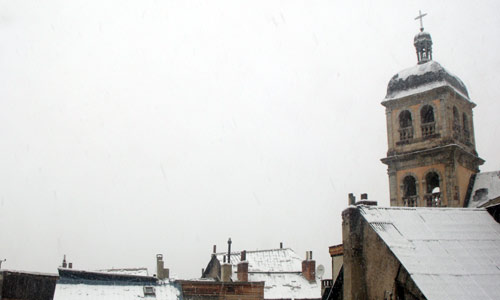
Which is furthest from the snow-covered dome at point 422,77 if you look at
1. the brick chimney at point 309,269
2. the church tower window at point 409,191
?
the brick chimney at point 309,269

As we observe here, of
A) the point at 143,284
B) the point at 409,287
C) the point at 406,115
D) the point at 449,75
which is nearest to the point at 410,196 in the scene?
the point at 406,115

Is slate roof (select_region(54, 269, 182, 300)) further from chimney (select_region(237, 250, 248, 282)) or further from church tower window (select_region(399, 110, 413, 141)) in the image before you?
church tower window (select_region(399, 110, 413, 141))

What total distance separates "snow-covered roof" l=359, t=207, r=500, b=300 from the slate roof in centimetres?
1890

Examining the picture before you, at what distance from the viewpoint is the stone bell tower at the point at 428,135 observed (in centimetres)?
3612

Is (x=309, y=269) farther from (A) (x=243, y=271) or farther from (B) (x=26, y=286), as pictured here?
(B) (x=26, y=286)

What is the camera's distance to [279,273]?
47938 mm

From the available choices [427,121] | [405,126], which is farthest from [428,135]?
[405,126]

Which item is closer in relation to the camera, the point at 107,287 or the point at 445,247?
the point at 445,247

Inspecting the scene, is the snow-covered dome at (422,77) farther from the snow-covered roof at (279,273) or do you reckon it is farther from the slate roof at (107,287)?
the slate roof at (107,287)

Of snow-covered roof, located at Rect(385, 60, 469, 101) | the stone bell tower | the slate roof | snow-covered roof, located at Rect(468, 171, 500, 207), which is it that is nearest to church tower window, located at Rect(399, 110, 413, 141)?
the stone bell tower

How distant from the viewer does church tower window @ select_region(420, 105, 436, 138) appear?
3729 centimetres

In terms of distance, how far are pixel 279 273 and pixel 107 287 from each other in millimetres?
16324

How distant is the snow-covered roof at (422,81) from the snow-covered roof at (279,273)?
1576 cm

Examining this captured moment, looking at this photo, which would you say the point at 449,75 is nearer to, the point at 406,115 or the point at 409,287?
the point at 406,115
